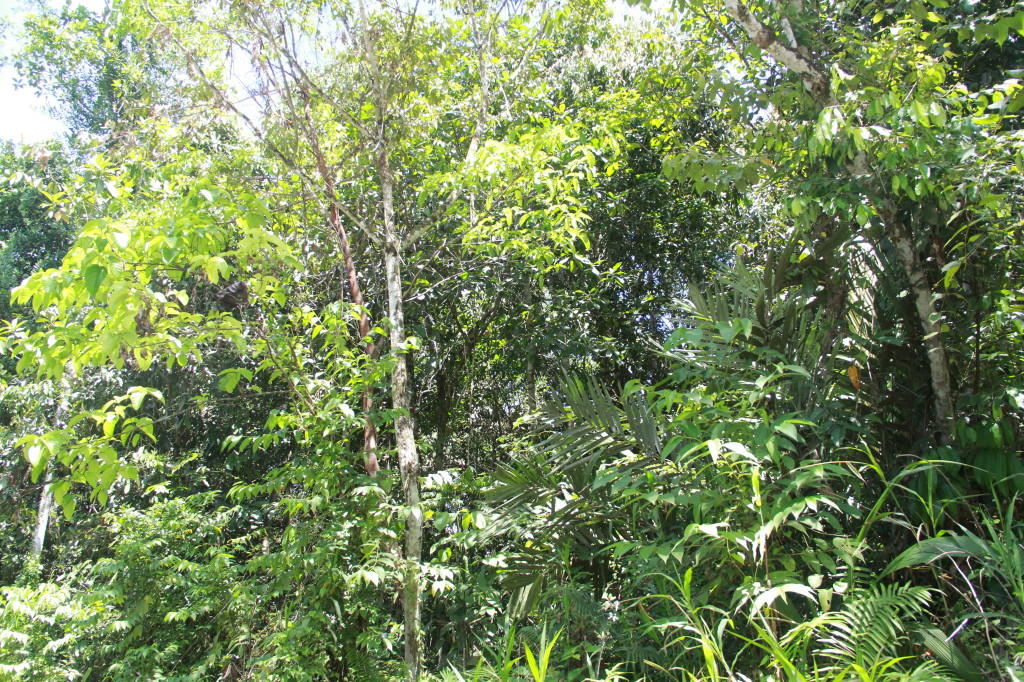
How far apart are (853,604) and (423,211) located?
416 centimetres

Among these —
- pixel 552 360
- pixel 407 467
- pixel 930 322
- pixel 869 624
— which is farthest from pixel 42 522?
pixel 930 322

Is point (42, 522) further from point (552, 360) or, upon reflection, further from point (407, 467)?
point (552, 360)

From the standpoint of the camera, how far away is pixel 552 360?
5.34 metres

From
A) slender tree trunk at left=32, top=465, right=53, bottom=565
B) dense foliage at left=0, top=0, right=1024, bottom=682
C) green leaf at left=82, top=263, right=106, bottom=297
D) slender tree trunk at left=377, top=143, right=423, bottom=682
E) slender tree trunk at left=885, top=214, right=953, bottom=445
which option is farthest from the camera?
slender tree trunk at left=32, top=465, right=53, bottom=565

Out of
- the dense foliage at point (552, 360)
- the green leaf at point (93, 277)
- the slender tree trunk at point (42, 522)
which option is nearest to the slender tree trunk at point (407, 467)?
the dense foliage at point (552, 360)

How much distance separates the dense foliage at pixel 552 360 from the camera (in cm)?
212

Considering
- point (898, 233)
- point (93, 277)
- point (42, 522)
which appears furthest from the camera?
point (42, 522)

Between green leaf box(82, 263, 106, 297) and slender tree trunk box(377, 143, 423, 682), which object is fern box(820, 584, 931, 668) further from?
green leaf box(82, 263, 106, 297)

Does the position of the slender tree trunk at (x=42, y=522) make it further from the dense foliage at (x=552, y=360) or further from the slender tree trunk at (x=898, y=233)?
the slender tree trunk at (x=898, y=233)

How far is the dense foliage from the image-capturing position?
212 centimetres

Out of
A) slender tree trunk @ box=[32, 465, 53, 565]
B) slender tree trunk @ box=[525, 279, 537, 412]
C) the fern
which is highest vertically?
slender tree trunk @ box=[525, 279, 537, 412]

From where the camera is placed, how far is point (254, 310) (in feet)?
16.2

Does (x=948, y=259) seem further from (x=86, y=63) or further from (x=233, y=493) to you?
(x=86, y=63)

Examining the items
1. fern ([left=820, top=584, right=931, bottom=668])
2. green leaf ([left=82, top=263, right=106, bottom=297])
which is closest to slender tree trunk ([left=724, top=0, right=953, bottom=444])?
fern ([left=820, top=584, right=931, bottom=668])
